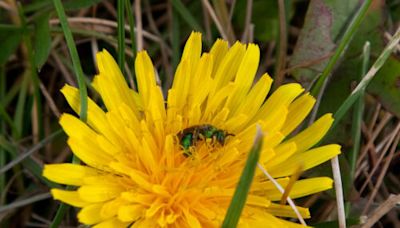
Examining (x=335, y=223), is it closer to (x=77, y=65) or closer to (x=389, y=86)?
(x=389, y=86)

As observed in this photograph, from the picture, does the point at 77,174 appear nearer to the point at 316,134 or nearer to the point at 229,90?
the point at 229,90

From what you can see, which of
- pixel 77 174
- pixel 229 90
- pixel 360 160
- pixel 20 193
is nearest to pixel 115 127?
pixel 77 174

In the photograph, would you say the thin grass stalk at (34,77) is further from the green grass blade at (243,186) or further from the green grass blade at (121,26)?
the green grass blade at (243,186)

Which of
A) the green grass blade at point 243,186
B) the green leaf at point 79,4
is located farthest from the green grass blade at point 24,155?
the green grass blade at point 243,186

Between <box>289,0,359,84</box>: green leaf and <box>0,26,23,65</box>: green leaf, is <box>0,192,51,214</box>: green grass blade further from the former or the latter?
<box>289,0,359,84</box>: green leaf

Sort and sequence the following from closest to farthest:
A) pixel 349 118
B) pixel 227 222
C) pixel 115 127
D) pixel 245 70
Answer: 1. pixel 227 222
2. pixel 115 127
3. pixel 245 70
4. pixel 349 118
